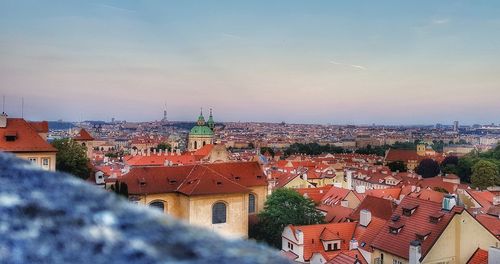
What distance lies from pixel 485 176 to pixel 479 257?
34.7 metres

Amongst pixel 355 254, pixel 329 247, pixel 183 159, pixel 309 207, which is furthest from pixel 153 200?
pixel 183 159

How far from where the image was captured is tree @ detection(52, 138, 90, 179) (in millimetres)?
24328

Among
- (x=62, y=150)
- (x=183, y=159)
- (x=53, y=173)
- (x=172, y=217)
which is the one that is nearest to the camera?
(x=172, y=217)

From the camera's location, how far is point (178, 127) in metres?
197

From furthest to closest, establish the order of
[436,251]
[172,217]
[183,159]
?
[183,159] < [436,251] < [172,217]

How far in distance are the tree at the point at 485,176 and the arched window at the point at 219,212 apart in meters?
31.9

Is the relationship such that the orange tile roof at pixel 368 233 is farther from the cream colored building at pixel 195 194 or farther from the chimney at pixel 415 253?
the cream colored building at pixel 195 194

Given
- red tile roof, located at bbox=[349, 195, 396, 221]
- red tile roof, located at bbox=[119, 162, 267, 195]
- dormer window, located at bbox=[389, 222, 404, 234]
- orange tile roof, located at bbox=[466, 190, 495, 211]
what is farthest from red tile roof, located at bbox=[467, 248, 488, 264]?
orange tile roof, located at bbox=[466, 190, 495, 211]

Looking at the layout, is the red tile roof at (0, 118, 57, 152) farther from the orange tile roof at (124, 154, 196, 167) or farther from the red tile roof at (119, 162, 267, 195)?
the orange tile roof at (124, 154, 196, 167)

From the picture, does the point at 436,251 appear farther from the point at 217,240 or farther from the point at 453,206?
the point at 217,240

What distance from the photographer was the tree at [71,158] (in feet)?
79.8

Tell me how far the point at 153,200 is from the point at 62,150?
5.31 m

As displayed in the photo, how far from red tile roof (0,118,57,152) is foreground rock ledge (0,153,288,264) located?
69.4 feet

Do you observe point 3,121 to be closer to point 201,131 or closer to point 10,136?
point 10,136
